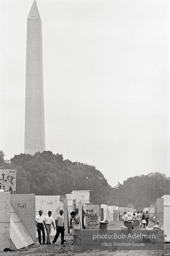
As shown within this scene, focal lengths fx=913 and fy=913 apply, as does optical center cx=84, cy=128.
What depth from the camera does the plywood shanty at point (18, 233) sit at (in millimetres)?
32469

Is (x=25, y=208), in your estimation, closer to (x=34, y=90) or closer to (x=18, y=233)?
(x=18, y=233)

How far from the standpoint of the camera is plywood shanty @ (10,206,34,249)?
107 ft

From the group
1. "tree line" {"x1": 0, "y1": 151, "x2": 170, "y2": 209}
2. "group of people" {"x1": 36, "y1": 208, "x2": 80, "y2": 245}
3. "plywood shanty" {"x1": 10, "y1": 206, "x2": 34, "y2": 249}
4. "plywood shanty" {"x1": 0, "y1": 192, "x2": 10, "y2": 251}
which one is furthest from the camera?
"tree line" {"x1": 0, "y1": 151, "x2": 170, "y2": 209}

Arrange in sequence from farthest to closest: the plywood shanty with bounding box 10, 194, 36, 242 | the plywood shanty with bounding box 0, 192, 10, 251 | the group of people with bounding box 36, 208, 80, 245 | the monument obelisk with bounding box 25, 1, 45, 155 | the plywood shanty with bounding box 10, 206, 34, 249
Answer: the monument obelisk with bounding box 25, 1, 45, 155 → the plywood shanty with bounding box 10, 194, 36, 242 → the group of people with bounding box 36, 208, 80, 245 → the plywood shanty with bounding box 10, 206, 34, 249 → the plywood shanty with bounding box 0, 192, 10, 251

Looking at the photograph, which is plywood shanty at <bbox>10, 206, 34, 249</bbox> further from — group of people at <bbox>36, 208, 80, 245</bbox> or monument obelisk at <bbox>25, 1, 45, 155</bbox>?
monument obelisk at <bbox>25, 1, 45, 155</bbox>

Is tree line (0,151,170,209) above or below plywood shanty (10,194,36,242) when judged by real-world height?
above

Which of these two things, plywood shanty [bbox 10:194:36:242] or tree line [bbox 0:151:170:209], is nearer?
Answer: plywood shanty [bbox 10:194:36:242]

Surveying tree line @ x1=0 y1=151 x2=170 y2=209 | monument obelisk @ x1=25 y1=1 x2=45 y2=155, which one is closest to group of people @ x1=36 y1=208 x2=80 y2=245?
tree line @ x1=0 y1=151 x2=170 y2=209

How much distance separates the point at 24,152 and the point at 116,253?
103869mm

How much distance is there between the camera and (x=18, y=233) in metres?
33.5

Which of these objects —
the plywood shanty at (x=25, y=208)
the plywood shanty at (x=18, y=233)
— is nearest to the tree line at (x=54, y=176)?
the plywood shanty at (x=25, y=208)

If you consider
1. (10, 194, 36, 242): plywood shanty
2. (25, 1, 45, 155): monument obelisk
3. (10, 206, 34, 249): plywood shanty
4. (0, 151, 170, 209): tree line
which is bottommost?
(10, 206, 34, 249): plywood shanty

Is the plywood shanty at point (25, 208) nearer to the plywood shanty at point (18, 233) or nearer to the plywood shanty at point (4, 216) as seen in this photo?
the plywood shanty at point (18, 233)

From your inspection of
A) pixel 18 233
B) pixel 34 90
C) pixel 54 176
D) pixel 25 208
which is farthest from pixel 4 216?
pixel 54 176
